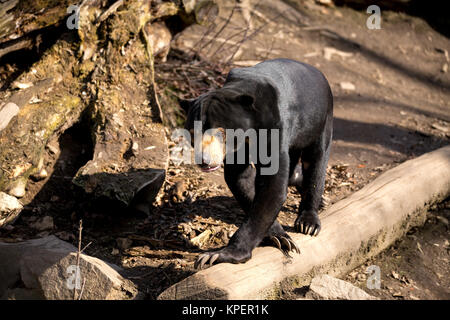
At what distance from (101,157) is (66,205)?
1.63 ft

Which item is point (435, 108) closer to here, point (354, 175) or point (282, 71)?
point (354, 175)

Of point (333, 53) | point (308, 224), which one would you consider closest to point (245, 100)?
point (308, 224)

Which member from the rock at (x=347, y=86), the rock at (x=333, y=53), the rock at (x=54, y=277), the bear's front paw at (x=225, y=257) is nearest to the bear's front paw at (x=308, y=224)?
the bear's front paw at (x=225, y=257)

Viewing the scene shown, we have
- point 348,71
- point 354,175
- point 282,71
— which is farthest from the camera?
point 348,71

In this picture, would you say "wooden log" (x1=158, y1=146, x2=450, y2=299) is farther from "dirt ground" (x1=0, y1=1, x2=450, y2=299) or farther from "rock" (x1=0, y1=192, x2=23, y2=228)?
"rock" (x1=0, y1=192, x2=23, y2=228)

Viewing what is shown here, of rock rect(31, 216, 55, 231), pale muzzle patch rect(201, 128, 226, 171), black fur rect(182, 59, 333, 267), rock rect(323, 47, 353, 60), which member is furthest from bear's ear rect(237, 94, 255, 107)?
rock rect(323, 47, 353, 60)

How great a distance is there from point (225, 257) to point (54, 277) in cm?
93

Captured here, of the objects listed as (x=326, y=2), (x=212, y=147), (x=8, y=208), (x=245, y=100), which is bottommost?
(x=326, y=2)

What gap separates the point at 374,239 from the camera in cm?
366

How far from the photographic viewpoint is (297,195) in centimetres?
466

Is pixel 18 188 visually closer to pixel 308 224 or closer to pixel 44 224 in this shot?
pixel 44 224

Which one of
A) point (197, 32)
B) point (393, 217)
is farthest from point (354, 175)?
point (197, 32)

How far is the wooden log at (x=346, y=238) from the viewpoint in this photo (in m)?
2.61

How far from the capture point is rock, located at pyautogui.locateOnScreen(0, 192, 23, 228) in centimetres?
377
